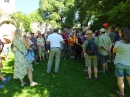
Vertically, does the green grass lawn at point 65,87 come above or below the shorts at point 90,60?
below

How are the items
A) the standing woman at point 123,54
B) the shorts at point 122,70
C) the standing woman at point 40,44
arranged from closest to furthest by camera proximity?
the standing woman at point 123,54 → the shorts at point 122,70 → the standing woman at point 40,44

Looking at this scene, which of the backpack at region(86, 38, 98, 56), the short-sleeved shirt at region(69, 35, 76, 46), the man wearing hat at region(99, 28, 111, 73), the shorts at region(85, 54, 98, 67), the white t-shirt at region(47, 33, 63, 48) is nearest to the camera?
the backpack at region(86, 38, 98, 56)

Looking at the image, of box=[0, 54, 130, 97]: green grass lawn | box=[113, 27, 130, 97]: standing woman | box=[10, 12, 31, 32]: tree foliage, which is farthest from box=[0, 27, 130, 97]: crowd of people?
box=[10, 12, 31, 32]: tree foliage

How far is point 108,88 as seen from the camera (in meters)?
6.04

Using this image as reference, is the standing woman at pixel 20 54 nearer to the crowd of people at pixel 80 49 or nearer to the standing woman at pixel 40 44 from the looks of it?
the crowd of people at pixel 80 49

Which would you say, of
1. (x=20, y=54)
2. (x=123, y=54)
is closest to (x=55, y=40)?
(x=20, y=54)

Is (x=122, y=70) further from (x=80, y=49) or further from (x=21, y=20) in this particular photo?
(x=21, y=20)

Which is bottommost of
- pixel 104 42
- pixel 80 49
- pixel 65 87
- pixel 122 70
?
pixel 65 87

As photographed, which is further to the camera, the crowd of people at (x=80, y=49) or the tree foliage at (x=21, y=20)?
the tree foliage at (x=21, y=20)

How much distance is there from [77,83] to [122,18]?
11.7 ft

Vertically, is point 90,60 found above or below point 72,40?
below

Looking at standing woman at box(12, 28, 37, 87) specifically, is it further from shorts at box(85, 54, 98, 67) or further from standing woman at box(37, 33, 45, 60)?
standing woman at box(37, 33, 45, 60)

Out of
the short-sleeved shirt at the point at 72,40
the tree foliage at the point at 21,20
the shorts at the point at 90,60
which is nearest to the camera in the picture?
the shorts at the point at 90,60

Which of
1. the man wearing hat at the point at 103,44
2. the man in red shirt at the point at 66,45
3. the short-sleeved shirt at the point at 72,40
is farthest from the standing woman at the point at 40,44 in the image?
the man wearing hat at the point at 103,44
